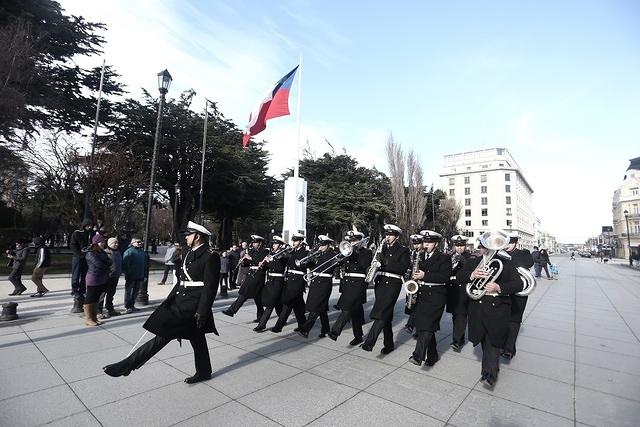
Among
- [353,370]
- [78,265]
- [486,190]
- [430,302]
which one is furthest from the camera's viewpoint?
[486,190]

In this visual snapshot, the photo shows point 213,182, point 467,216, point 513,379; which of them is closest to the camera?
point 513,379

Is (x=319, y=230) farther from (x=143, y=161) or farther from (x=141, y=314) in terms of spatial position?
(x=141, y=314)

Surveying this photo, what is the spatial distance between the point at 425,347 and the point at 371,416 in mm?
1778

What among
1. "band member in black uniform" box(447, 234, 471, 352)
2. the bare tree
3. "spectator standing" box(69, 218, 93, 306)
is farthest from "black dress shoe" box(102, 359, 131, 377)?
the bare tree

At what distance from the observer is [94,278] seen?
690 centimetres

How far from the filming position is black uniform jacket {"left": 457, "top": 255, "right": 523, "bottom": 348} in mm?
4402

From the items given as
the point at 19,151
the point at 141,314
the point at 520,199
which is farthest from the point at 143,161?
the point at 520,199

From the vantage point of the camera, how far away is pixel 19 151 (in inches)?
751

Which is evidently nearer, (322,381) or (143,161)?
(322,381)

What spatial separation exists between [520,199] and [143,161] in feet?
335

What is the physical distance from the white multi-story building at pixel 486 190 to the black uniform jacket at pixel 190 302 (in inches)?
3569

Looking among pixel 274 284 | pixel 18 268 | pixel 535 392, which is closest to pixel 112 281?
pixel 274 284

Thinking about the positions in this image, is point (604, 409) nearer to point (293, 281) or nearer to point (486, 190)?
point (293, 281)

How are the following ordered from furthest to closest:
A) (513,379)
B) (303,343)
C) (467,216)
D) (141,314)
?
(467,216), (141,314), (303,343), (513,379)
